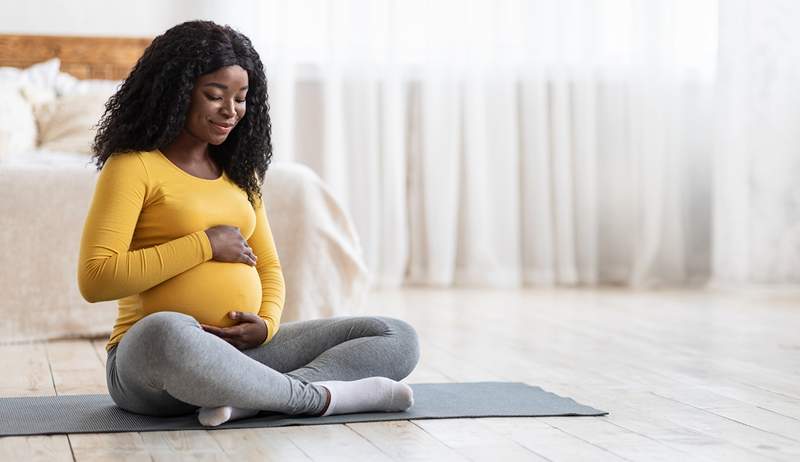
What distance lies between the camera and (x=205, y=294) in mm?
1739

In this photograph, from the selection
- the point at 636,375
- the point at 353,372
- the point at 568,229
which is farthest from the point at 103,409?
the point at 568,229

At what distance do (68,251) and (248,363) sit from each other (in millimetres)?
1308

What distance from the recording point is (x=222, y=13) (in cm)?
439

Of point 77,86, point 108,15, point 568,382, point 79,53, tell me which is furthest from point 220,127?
point 108,15

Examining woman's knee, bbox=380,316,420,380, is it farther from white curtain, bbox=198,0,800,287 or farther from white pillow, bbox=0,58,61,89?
white curtain, bbox=198,0,800,287

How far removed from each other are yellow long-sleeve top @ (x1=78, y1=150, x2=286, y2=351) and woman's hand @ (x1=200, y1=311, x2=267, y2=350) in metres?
0.01

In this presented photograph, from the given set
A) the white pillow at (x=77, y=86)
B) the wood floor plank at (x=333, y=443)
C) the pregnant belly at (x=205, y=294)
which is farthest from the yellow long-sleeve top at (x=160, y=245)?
the white pillow at (x=77, y=86)

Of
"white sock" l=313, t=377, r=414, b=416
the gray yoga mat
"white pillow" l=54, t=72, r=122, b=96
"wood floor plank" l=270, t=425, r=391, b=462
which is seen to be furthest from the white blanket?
"wood floor plank" l=270, t=425, r=391, b=462

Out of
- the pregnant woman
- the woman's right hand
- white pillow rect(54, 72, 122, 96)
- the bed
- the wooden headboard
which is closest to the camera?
the pregnant woman

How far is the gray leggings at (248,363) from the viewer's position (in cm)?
160

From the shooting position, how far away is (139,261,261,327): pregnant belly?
1732 mm

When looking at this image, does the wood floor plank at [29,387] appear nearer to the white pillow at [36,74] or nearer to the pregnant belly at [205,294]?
the pregnant belly at [205,294]

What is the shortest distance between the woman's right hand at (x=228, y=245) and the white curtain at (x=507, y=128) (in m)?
2.63

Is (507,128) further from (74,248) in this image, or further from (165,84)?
(165,84)
